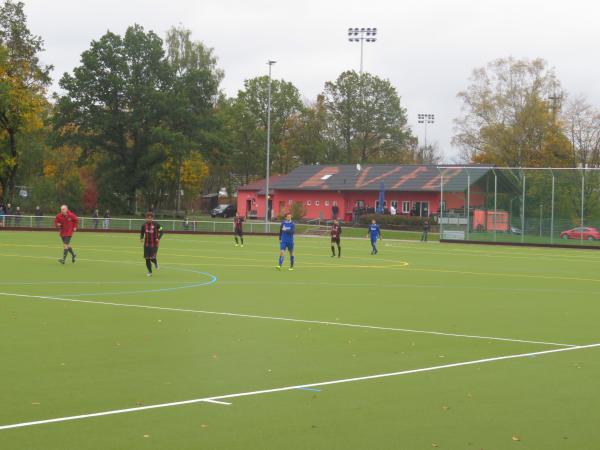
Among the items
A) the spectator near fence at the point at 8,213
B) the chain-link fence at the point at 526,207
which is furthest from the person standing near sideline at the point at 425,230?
the spectator near fence at the point at 8,213

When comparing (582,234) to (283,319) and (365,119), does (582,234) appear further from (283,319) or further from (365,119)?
(365,119)

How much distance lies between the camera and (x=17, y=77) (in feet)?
227

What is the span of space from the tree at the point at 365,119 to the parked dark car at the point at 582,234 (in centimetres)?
5510

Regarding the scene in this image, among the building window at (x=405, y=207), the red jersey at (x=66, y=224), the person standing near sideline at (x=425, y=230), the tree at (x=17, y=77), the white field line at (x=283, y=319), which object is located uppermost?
the tree at (x=17, y=77)

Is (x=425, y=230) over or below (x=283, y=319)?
over

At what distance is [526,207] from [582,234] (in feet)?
14.0

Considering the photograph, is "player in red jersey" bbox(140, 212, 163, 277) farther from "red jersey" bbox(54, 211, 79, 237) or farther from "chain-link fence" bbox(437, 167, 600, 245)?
"chain-link fence" bbox(437, 167, 600, 245)

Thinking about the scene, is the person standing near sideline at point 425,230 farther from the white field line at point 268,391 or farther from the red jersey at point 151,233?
the white field line at point 268,391

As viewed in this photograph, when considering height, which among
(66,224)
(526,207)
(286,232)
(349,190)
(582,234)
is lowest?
(582,234)

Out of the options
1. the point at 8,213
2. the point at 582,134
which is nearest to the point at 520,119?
the point at 582,134

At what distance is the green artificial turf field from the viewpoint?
7992mm

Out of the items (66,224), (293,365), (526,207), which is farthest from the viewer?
(526,207)

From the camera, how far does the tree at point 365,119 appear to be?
369 ft

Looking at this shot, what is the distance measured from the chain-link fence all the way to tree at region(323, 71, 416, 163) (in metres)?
48.3
